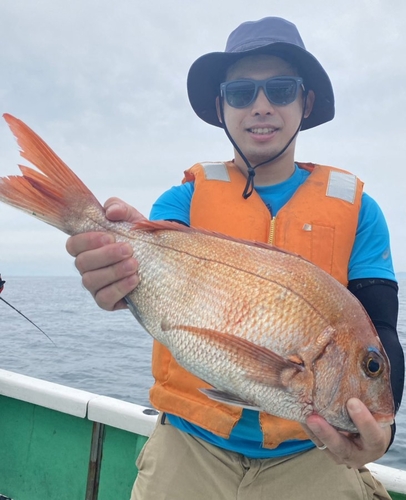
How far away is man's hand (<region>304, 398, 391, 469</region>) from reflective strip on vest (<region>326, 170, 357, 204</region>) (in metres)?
1.13

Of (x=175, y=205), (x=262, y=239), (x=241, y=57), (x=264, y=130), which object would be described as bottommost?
→ (x=262, y=239)

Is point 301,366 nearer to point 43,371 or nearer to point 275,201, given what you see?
point 275,201

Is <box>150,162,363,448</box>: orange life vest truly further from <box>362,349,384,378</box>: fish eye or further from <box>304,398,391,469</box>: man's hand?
<box>362,349,384,378</box>: fish eye

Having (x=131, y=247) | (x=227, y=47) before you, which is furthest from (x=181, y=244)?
(x=227, y=47)

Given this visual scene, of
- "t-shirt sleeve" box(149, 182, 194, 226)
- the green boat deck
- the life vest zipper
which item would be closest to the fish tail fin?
"t-shirt sleeve" box(149, 182, 194, 226)

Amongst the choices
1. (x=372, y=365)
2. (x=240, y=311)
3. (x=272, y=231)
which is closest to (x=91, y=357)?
(x=272, y=231)

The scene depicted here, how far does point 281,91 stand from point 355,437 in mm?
1608

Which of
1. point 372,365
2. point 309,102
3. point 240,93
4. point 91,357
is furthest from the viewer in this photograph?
point 91,357

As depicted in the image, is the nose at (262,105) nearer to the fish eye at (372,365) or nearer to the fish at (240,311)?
the fish at (240,311)

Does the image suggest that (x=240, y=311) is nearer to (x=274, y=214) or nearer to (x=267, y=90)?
(x=274, y=214)

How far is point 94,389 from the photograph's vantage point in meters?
9.27

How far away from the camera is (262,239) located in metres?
2.28

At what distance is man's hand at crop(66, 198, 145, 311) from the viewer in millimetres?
1792

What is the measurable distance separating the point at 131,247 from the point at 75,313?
25.6 metres
